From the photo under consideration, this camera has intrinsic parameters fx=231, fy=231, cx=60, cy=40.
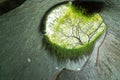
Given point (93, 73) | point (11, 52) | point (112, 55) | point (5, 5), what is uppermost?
point (5, 5)

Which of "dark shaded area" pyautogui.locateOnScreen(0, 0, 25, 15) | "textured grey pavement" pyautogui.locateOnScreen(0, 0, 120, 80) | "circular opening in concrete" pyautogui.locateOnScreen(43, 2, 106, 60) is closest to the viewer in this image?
"dark shaded area" pyautogui.locateOnScreen(0, 0, 25, 15)

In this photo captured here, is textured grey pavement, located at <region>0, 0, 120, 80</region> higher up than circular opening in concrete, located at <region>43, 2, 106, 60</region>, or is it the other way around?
textured grey pavement, located at <region>0, 0, 120, 80</region>

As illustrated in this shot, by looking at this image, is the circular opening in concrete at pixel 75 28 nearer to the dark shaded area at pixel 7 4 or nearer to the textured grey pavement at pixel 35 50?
the textured grey pavement at pixel 35 50

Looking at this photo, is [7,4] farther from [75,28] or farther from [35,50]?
[75,28]

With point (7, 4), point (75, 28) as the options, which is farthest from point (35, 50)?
point (75, 28)

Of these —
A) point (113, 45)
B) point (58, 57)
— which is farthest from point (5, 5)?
point (58, 57)

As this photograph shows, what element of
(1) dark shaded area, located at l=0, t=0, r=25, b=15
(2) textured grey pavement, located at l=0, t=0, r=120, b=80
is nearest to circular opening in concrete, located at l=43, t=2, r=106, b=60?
(2) textured grey pavement, located at l=0, t=0, r=120, b=80

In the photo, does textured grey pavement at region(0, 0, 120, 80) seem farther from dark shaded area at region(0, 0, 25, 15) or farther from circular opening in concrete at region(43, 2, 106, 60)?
circular opening in concrete at region(43, 2, 106, 60)

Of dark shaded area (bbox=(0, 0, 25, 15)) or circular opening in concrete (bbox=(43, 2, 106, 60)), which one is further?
circular opening in concrete (bbox=(43, 2, 106, 60))

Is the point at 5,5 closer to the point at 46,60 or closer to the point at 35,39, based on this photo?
the point at 35,39
